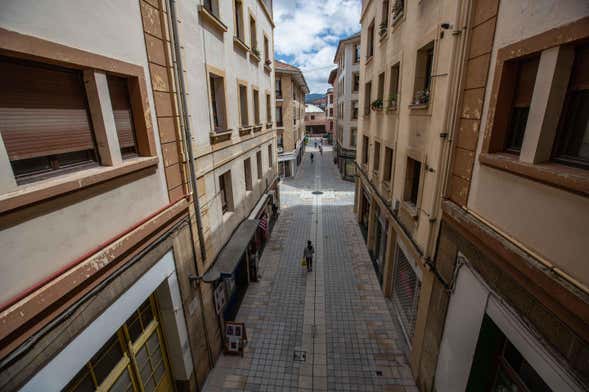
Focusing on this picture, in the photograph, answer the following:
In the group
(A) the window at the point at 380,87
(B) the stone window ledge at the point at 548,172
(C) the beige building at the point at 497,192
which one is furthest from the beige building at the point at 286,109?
(B) the stone window ledge at the point at 548,172

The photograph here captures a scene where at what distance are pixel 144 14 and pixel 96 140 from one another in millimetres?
2368

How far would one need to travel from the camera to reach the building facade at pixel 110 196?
2695 millimetres

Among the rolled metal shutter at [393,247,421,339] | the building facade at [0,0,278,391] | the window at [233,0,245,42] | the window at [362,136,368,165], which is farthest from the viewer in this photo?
the window at [362,136,368,165]

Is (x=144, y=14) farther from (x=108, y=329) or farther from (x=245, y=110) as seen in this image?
(x=245, y=110)

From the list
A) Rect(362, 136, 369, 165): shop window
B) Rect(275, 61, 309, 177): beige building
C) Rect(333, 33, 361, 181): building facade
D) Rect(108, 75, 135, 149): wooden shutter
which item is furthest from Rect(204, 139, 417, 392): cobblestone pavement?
Rect(275, 61, 309, 177): beige building

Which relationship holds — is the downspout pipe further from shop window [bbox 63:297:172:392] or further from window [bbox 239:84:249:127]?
window [bbox 239:84:249:127]

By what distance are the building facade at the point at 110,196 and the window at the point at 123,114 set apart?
1.0 inches

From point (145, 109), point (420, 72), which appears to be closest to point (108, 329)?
point (145, 109)

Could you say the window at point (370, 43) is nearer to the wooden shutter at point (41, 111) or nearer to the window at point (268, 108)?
the window at point (268, 108)

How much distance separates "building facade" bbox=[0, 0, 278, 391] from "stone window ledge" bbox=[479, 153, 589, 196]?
5.45m

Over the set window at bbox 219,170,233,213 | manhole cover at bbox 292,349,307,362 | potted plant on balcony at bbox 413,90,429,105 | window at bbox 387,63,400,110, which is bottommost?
manhole cover at bbox 292,349,307,362

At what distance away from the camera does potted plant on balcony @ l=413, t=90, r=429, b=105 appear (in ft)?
20.9

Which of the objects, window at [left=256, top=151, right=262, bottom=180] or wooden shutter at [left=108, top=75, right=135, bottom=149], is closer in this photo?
wooden shutter at [left=108, top=75, right=135, bottom=149]

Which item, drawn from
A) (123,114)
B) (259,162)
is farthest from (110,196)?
(259,162)
